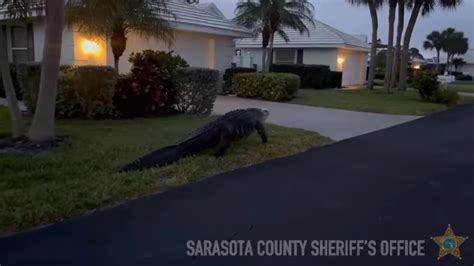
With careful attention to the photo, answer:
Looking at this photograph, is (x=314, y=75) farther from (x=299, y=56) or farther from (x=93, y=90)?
(x=93, y=90)

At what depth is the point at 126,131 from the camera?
8.50m

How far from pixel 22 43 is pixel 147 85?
805 cm

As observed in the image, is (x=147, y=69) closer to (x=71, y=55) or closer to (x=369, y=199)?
(x=71, y=55)

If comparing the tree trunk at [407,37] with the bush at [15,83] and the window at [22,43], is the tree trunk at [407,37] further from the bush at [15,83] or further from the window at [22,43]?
the bush at [15,83]

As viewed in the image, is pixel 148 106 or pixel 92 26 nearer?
pixel 92 26

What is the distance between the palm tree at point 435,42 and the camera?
68.1 m

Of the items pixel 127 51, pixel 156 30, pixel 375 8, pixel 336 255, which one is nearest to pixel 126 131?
pixel 156 30

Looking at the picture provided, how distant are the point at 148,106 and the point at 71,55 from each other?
5.09 metres

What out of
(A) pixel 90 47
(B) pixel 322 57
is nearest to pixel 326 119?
(A) pixel 90 47

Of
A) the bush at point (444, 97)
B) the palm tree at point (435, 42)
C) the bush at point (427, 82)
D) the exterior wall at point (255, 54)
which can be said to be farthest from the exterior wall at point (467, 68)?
the bush at point (427, 82)

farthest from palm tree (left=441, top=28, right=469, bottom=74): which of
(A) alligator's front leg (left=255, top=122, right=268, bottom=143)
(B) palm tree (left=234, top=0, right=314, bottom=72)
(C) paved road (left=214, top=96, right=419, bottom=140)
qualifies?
(A) alligator's front leg (left=255, top=122, right=268, bottom=143)

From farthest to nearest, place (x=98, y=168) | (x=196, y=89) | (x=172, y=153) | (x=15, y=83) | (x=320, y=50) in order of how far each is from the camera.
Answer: (x=320, y=50)
(x=15, y=83)
(x=196, y=89)
(x=172, y=153)
(x=98, y=168)

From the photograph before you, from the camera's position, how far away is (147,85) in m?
10.3

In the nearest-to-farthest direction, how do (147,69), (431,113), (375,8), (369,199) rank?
(369,199) → (147,69) → (431,113) → (375,8)
